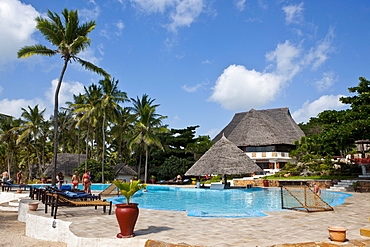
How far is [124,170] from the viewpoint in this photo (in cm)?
3528

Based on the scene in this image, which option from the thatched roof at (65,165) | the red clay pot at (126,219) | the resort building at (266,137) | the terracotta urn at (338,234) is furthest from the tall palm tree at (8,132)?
the terracotta urn at (338,234)

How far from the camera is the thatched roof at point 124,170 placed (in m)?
35.0

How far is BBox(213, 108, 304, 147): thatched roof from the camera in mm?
38438

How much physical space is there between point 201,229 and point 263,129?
113ft

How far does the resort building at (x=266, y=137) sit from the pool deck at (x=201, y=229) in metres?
28.5

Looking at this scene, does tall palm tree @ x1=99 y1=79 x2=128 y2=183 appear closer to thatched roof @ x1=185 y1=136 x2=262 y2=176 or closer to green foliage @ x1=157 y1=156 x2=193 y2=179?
green foliage @ x1=157 y1=156 x2=193 y2=179

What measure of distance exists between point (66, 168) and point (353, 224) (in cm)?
3168

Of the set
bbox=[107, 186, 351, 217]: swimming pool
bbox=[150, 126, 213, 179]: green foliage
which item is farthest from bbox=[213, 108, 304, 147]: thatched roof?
bbox=[107, 186, 351, 217]: swimming pool

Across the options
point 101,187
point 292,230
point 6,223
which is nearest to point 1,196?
point 6,223

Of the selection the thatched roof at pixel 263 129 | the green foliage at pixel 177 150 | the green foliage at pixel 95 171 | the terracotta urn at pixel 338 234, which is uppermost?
the thatched roof at pixel 263 129

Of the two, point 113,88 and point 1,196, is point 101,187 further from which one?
point 113,88

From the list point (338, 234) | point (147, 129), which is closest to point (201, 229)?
point (338, 234)

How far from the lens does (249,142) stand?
38.8 m

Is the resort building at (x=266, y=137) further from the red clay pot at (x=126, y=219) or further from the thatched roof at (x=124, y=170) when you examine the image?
the red clay pot at (x=126, y=219)
